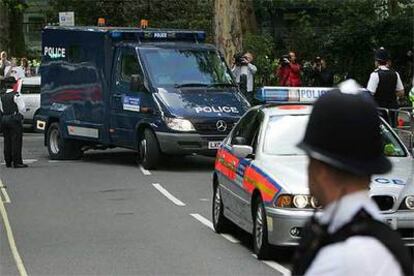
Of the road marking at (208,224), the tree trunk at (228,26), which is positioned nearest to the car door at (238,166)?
the road marking at (208,224)

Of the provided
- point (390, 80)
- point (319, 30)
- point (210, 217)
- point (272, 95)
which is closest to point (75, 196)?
point (210, 217)

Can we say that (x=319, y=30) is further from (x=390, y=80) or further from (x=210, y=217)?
(x=210, y=217)

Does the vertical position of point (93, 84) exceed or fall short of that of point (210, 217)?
it exceeds it

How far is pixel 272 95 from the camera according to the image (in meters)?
11.1

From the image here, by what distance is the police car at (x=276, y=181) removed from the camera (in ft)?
26.5

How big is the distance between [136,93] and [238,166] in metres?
7.78

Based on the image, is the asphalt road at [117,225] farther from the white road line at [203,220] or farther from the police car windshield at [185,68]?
the police car windshield at [185,68]

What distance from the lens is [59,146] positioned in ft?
63.3

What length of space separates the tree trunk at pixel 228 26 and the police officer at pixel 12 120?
8.72 m

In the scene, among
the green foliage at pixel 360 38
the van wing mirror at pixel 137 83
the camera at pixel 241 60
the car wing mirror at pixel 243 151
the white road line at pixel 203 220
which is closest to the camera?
the car wing mirror at pixel 243 151

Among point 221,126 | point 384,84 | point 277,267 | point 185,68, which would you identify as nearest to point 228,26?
point 185,68

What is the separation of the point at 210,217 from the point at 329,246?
937 centimetres

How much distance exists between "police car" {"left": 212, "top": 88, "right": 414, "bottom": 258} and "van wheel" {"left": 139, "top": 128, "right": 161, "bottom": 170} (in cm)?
583

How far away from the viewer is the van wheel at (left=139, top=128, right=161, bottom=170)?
53.9ft
